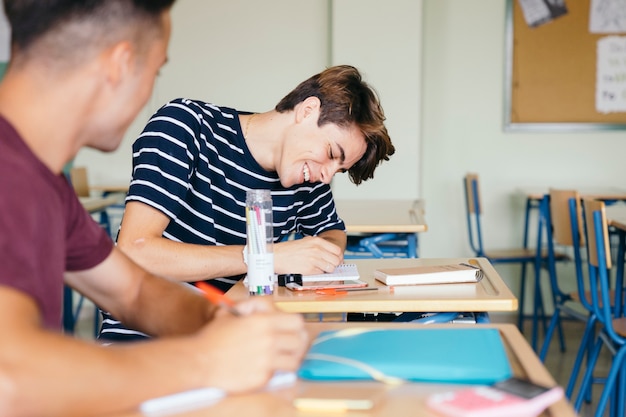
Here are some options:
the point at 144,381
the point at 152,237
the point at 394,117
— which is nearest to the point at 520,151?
the point at 394,117

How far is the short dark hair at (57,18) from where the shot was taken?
2.89ft

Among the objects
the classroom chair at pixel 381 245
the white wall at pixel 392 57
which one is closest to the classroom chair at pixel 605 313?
the classroom chair at pixel 381 245

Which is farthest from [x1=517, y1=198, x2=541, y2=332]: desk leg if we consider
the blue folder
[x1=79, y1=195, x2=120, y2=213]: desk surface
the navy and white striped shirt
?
the blue folder

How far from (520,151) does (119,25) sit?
4306mm

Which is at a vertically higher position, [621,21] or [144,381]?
[621,21]

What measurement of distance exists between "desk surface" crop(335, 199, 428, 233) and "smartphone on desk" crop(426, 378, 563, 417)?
6.70 feet

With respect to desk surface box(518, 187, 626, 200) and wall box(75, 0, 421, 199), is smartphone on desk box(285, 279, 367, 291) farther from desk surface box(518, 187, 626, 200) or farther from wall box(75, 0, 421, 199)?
wall box(75, 0, 421, 199)

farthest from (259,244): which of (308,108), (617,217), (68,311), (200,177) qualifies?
(68,311)

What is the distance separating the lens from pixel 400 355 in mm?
1069

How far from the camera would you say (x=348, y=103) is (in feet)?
6.38

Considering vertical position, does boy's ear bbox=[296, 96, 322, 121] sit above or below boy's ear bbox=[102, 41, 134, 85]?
below

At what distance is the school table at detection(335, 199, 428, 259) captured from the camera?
3.04m

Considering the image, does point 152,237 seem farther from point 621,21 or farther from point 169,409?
point 621,21

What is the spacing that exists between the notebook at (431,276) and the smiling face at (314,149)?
31cm
